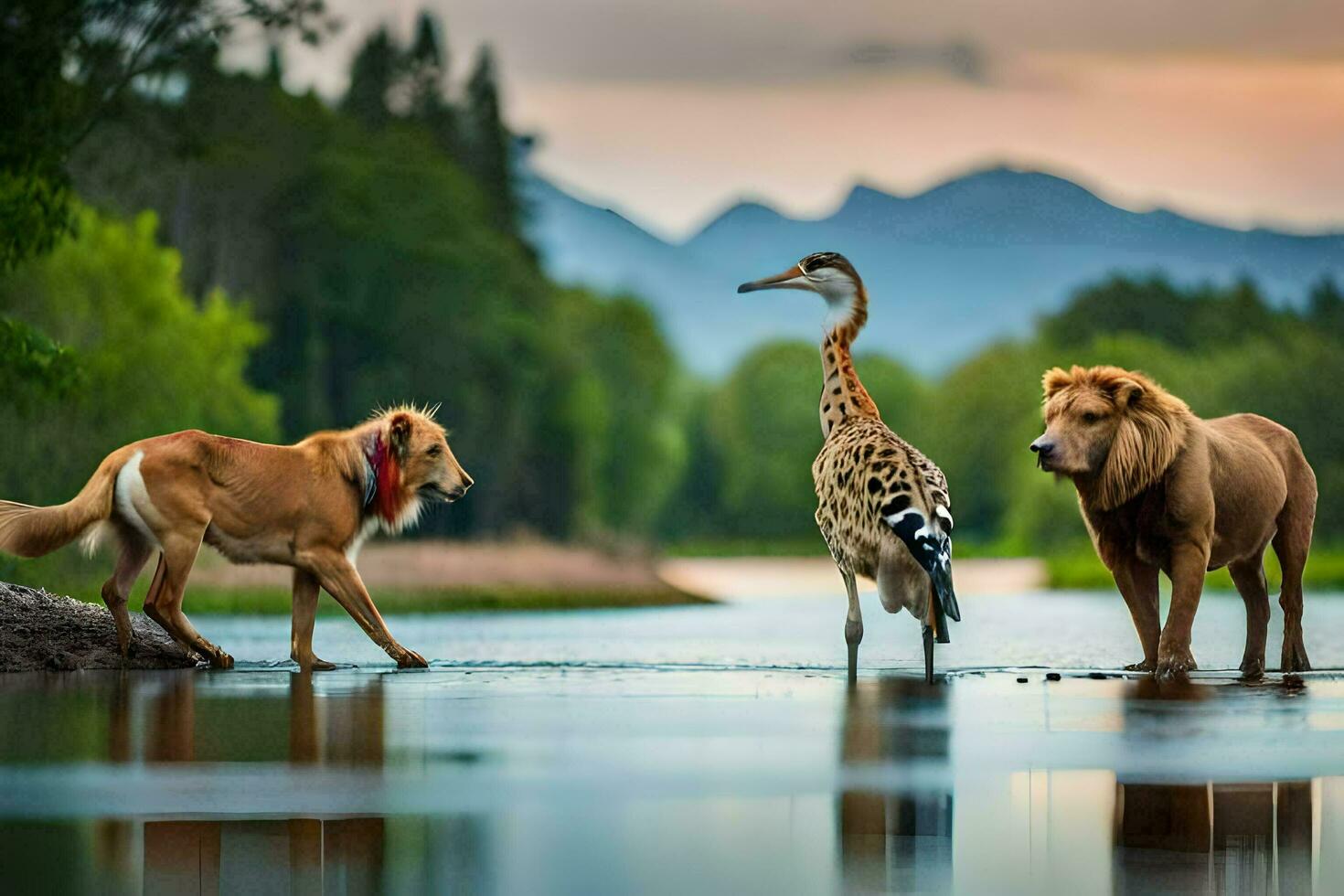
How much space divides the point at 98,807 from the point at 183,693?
4.45m

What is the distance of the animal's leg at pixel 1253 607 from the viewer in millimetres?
12891

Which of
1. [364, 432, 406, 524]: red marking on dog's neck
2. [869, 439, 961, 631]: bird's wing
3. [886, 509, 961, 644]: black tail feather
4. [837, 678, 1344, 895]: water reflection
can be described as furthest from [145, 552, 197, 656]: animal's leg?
[837, 678, 1344, 895]: water reflection

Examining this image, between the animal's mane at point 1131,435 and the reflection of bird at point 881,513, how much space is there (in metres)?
0.99

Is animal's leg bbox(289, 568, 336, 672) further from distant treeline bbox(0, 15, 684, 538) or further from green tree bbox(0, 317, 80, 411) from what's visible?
distant treeline bbox(0, 15, 684, 538)

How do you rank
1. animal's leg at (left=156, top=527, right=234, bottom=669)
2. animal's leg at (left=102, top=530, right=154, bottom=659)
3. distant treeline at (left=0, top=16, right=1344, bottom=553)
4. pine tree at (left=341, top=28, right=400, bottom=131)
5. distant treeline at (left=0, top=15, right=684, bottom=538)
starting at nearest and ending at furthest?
animal's leg at (left=156, top=527, right=234, bottom=669) < animal's leg at (left=102, top=530, right=154, bottom=659) < distant treeline at (left=0, top=16, right=1344, bottom=553) < distant treeline at (left=0, top=15, right=684, bottom=538) < pine tree at (left=341, top=28, right=400, bottom=131)

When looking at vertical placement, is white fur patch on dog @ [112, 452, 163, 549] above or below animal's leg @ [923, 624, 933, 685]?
above

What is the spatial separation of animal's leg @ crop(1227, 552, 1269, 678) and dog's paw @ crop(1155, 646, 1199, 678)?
574mm

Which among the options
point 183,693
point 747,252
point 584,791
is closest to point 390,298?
point 183,693

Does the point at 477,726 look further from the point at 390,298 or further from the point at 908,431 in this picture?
the point at 908,431


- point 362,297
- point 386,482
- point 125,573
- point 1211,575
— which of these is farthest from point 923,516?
point 362,297

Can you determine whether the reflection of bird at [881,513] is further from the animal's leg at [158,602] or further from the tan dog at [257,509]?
the animal's leg at [158,602]

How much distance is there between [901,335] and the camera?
5812 inches

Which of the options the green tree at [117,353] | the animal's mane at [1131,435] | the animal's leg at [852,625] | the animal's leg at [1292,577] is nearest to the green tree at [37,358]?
the animal's leg at [852,625]

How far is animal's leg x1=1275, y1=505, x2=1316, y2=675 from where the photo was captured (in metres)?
13.3
